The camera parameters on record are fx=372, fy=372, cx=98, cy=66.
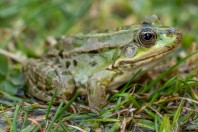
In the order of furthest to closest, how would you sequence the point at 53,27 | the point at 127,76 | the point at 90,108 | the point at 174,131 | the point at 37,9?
the point at 53,27 → the point at 37,9 → the point at 127,76 → the point at 90,108 → the point at 174,131

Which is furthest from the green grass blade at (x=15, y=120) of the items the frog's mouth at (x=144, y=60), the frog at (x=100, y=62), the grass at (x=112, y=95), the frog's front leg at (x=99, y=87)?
the frog's mouth at (x=144, y=60)

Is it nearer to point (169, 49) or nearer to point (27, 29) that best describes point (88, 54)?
point (169, 49)

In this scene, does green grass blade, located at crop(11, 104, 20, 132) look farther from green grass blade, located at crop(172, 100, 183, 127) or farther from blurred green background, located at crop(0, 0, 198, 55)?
blurred green background, located at crop(0, 0, 198, 55)

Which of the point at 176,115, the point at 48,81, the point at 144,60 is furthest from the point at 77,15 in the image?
the point at 176,115

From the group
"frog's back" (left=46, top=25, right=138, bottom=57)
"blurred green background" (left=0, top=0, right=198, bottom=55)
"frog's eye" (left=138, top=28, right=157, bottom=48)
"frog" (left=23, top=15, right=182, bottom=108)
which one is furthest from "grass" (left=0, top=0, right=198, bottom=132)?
"frog's back" (left=46, top=25, right=138, bottom=57)

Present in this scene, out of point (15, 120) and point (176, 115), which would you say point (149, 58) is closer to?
point (176, 115)

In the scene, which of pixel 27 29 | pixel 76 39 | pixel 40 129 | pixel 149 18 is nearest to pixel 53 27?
pixel 27 29
